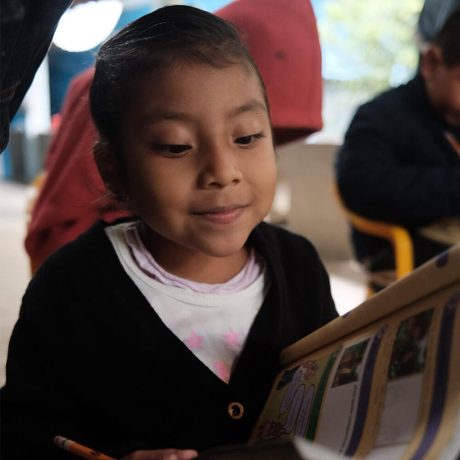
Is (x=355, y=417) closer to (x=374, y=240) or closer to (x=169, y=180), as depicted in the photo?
(x=169, y=180)

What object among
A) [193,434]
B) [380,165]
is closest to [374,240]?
[380,165]

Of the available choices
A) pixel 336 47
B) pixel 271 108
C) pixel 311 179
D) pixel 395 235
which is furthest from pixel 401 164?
pixel 311 179

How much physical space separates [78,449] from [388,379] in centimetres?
24

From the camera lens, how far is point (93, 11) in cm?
57

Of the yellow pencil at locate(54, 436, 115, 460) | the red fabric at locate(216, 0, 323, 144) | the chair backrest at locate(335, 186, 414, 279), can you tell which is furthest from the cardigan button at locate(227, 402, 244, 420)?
the chair backrest at locate(335, 186, 414, 279)

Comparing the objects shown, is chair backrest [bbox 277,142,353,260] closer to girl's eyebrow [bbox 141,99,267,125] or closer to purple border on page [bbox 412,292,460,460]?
girl's eyebrow [bbox 141,99,267,125]

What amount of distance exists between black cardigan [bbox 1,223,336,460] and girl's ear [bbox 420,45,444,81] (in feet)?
2.79

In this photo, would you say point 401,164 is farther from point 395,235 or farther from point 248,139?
point 248,139

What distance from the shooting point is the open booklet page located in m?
0.35

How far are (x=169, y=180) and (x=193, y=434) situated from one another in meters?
0.22

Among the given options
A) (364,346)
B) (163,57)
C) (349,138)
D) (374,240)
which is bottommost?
(374,240)

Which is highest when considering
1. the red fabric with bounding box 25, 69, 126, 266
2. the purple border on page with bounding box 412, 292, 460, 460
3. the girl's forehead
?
the girl's forehead

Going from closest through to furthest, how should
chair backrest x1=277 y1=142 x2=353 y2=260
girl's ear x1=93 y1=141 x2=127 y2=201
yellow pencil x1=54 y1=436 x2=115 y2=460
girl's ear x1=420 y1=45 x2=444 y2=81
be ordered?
yellow pencil x1=54 y1=436 x2=115 y2=460 → girl's ear x1=93 y1=141 x2=127 y2=201 → girl's ear x1=420 y1=45 x2=444 y2=81 → chair backrest x1=277 y1=142 x2=353 y2=260

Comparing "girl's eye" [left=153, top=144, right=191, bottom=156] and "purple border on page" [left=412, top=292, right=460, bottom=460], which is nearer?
"purple border on page" [left=412, top=292, right=460, bottom=460]
